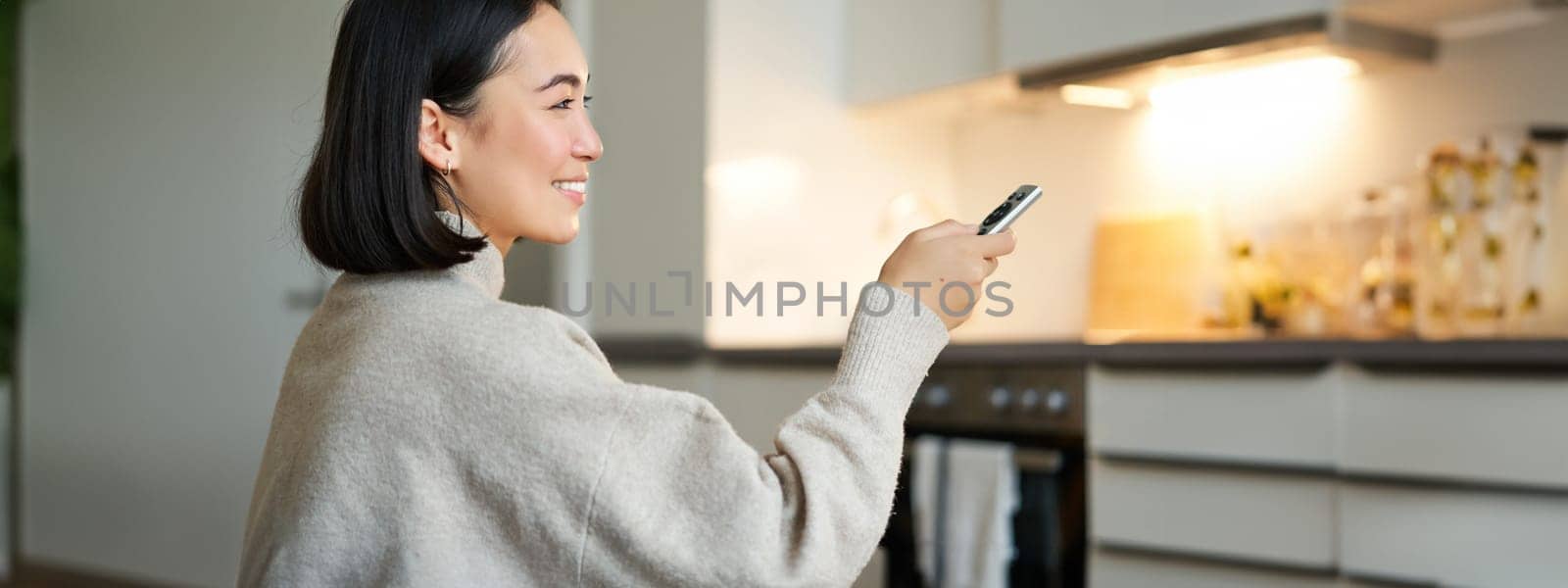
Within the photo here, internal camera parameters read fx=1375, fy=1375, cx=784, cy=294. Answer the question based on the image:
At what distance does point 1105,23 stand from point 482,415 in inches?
84.7

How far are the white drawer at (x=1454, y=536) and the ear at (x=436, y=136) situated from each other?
1567 millimetres

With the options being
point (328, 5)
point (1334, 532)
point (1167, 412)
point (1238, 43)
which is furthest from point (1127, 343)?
point (328, 5)

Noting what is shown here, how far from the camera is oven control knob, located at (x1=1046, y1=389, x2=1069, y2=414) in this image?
2.38m

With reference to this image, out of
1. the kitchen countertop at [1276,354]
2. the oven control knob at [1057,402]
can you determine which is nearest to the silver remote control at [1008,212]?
the kitchen countertop at [1276,354]

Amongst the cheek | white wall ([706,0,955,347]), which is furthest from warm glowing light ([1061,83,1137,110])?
the cheek

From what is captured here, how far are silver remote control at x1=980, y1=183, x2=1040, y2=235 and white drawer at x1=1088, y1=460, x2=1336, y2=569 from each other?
50.8 inches

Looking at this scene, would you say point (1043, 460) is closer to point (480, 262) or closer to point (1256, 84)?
point (1256, 84)

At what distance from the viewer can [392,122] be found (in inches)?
34.9

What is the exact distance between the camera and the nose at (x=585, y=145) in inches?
38.4

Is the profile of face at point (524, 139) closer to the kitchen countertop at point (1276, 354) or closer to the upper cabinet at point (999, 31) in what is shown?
the kitchen countertop at point (1276, 354)

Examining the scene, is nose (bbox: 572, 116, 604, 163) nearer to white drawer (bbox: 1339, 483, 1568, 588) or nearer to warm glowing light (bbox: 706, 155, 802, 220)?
white drawer (bbox: 1339, 483, 1568, 588)

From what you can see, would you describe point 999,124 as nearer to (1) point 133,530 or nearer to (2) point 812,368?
(2) point 812,368

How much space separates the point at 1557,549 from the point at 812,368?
4.67 ft

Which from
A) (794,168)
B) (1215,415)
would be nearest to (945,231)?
(1215,415)
